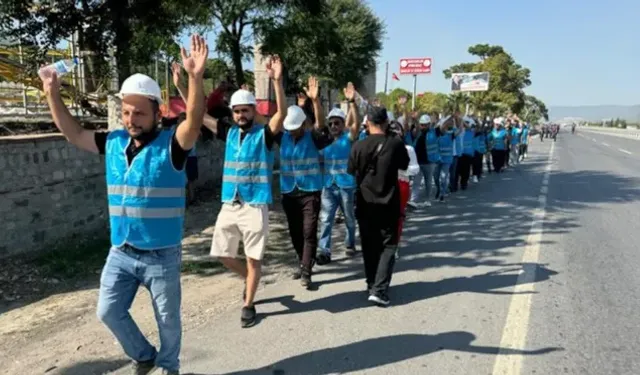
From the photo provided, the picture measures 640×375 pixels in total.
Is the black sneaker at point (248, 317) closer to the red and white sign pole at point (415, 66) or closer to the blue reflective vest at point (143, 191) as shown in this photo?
the blue reflective vest at point (143, 191)

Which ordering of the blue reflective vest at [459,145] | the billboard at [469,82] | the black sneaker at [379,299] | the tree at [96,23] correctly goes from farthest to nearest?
the billboard at [469,82] → the blue reflective vest at [459,145] → the tree at [96,23] → the black sneaker at [379,299]

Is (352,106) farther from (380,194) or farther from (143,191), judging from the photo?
(143,191)

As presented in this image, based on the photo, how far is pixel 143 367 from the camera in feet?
11.0

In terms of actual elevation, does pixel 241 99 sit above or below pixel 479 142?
above

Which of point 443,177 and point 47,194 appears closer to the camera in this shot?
point 47,194

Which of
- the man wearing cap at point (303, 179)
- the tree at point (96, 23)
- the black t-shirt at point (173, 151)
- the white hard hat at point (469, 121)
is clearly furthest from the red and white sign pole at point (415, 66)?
the black t-shirt at point (173, 151)

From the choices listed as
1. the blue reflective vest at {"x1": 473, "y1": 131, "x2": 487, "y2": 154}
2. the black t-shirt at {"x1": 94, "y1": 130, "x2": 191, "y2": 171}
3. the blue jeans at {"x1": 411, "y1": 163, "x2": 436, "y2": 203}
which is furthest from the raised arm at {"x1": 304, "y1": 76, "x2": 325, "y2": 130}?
the blue reflective vest at {"x1": 473, "y1": 131, "x2": 487, "y2": 154}

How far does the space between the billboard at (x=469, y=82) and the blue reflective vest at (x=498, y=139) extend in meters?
18.4

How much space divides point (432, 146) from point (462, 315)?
262 inches

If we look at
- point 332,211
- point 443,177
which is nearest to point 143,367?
point 332,211

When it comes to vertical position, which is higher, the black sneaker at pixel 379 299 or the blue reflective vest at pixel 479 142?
the blue reflective vest at pixel 479 142

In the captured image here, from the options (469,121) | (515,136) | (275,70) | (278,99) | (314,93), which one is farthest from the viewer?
(515,136)

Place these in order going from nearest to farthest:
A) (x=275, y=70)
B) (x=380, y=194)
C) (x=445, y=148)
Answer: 1. (x=275, y=70)
2. (x=380, y=194)
3. (x=445, y=148)

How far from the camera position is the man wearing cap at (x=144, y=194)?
3.05 m
